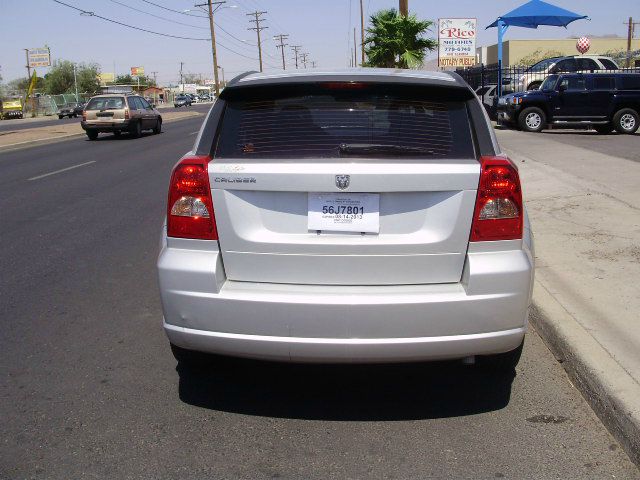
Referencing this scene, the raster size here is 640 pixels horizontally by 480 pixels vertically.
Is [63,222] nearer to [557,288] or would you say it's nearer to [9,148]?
[557,288]

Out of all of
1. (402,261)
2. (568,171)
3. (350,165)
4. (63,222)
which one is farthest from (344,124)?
(568,171)

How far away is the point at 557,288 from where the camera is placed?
17.5 feet

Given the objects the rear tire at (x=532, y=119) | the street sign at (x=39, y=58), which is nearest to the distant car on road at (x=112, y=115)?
the rear tire at (x=532, y=119)

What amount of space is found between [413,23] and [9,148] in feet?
49.3

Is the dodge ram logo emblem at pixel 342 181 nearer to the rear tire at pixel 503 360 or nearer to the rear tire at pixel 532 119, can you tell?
the rear tire at pixel 503 360

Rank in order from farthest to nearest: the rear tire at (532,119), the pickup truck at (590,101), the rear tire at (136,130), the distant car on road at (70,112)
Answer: the distant car on road at (70,112) → the rear tire at (136,130) → the rear tire at (532,119) → the pickup truck at (590,101)

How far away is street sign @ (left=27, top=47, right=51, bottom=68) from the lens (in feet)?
276

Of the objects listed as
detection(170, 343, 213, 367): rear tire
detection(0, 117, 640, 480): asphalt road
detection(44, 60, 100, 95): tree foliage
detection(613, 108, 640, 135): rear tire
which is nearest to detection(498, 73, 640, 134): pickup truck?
detection(613, 108, 640, 135): rear tire

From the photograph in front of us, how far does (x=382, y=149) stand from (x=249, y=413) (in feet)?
5.21

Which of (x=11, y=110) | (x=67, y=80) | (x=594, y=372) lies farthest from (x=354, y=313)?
(x=67, y=80)

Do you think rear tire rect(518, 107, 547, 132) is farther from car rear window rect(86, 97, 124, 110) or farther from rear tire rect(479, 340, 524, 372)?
rear tire rect(479, 340, 524, 372)

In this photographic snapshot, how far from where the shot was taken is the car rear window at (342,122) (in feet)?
11.4

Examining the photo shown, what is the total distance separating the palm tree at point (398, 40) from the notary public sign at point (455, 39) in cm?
410

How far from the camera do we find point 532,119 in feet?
70.1
